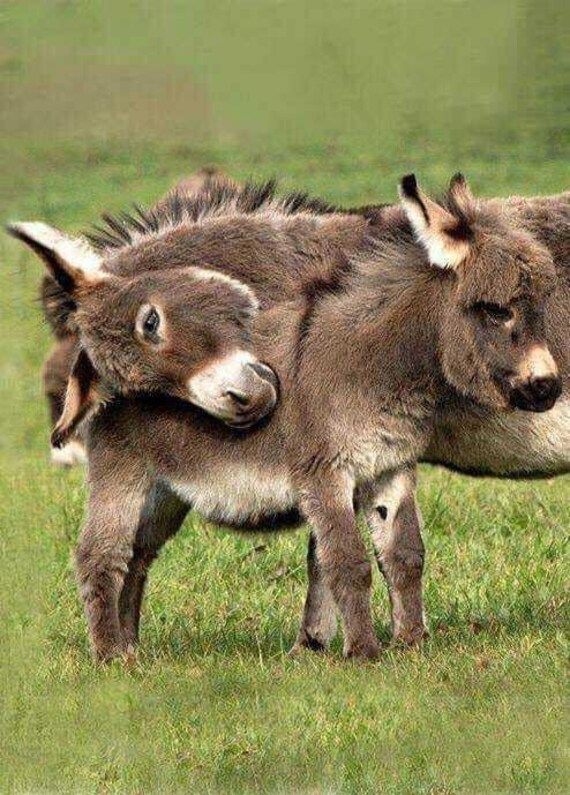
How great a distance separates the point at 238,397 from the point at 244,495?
532 mm

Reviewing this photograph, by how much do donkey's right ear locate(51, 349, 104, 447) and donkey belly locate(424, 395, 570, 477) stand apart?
158 cm

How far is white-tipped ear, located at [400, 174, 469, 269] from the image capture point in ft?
22.4

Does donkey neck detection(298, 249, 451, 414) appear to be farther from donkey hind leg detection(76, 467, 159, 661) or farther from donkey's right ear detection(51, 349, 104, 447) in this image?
donkey hind leg detection(76, 467, 159, 661)

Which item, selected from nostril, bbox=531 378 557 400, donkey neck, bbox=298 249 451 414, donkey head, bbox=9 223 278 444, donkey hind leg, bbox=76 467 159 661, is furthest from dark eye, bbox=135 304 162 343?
nostril, bbox=531 378 557 400

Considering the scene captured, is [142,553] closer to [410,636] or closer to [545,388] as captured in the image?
[410,636]

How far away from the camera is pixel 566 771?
529 centimetres

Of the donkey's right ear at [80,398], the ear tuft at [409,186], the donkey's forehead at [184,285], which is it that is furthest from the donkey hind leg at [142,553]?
the ear tuft at [409,186]

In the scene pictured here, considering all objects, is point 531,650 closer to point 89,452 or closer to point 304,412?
point 304,412

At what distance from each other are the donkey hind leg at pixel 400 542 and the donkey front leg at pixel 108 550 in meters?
1.10

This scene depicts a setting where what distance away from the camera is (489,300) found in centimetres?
Answer: 674

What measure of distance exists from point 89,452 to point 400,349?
1614 mm

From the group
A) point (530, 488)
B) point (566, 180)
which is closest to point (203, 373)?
point (530, 488)

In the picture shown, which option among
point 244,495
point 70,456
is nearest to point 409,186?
point 244,495

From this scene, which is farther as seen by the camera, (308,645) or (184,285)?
(308,645)
